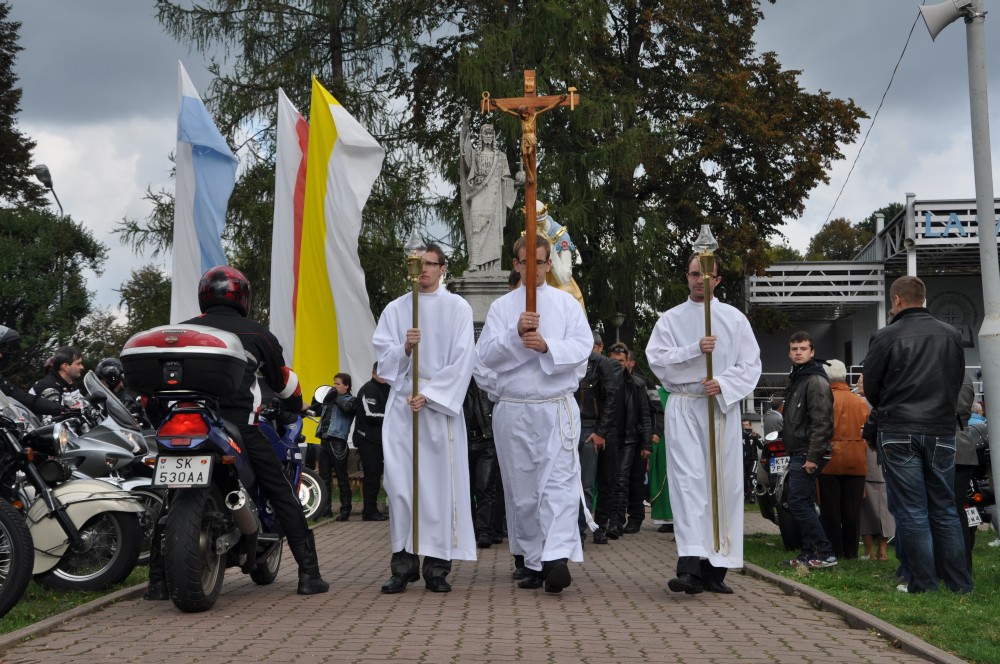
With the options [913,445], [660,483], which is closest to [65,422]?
A: [913,445]

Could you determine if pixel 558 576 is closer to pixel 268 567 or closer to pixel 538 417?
pixel 538 417

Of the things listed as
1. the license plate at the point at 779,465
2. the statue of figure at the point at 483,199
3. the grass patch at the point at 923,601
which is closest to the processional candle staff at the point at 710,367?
the grass patch at the point at 923,601

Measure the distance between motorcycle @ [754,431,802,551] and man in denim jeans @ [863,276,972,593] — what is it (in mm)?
1878

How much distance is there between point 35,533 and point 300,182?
9.71 metres

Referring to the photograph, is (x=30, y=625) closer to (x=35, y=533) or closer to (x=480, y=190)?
(x=35, y=533)

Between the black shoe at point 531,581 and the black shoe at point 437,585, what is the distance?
1.58ft

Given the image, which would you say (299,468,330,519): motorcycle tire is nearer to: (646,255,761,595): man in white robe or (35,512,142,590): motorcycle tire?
(35,512,142,590): motorcycle tire

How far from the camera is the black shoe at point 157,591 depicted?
720 cm

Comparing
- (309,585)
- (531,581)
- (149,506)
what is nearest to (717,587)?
(531,581)

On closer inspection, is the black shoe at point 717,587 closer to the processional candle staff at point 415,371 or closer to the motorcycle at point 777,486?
the processional candle staff at point 415,371

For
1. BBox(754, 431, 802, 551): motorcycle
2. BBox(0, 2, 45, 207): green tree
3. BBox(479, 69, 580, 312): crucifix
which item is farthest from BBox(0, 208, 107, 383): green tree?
BBox(479, 69, 580, 312): crucifix

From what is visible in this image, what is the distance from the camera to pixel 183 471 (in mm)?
6566

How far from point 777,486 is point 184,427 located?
554cm

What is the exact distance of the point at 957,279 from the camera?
4166cm
